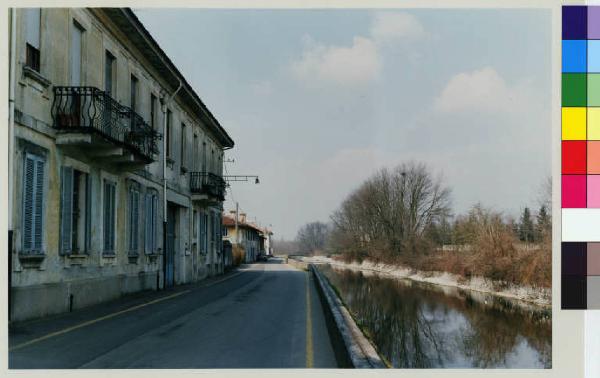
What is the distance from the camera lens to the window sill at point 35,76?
11.8 m

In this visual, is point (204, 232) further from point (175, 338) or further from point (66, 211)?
point (175, 338)

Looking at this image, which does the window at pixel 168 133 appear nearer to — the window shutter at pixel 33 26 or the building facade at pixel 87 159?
the building facade at pixel 87 159

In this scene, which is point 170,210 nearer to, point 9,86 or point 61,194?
point 61,194

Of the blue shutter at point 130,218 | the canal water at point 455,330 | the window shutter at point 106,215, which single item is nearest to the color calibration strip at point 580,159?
the canal water at point 455,330

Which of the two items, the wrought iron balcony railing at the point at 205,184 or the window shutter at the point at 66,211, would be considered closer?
the window shutter at the point at 66,211

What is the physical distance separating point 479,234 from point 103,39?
796 inches

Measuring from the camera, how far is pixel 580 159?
9.59 metres

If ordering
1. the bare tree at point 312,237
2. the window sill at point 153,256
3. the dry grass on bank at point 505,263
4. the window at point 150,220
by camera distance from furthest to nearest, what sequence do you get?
the bare tree at point 312,237
the dry grass on bank at point 505,263
the window sill at point 153,256
the window at point 150,220

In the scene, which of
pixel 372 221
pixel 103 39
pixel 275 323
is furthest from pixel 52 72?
pixel 372 221

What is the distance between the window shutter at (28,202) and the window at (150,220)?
28.2 feet

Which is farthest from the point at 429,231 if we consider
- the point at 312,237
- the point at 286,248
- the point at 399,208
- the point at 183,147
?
the point at 286,248

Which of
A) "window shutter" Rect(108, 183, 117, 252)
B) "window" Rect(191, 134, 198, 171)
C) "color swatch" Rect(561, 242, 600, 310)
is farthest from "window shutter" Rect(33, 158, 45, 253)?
"window" Rect(191, 134, 198, 171)

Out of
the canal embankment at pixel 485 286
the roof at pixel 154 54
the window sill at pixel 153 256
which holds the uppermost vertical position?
the roof at pixel 154 54

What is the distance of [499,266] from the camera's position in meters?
27.5
